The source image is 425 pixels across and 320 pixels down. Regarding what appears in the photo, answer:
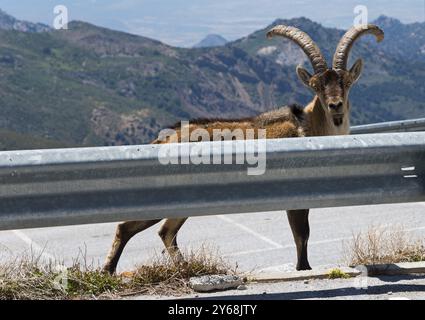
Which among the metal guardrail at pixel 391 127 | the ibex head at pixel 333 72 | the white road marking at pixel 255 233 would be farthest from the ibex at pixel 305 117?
the metal guardrail at pixel 391 127

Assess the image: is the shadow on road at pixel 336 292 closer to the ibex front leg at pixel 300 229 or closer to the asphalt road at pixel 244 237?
the ibex front leg at pixel 300 229

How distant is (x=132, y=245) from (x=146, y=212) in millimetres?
5222

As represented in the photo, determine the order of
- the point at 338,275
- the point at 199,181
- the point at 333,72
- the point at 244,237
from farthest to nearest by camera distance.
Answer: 1. the point at 244,237
2. the point at 333,72
3. the point at 338,275
4. the point at 199,181

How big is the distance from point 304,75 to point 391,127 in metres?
7.05

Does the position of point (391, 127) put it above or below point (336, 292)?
above

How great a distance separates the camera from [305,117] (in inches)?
326

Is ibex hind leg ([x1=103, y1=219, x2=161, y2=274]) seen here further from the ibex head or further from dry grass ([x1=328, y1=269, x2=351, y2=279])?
the ibex head

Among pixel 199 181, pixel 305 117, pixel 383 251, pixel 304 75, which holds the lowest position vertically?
pixel 383 251

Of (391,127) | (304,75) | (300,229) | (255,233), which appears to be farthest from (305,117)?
(391,127)

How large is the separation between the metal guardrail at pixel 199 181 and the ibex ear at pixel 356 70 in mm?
3853

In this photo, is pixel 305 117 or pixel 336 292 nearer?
pixel 336 292

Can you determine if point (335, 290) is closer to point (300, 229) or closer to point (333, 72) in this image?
point (300, 229)
